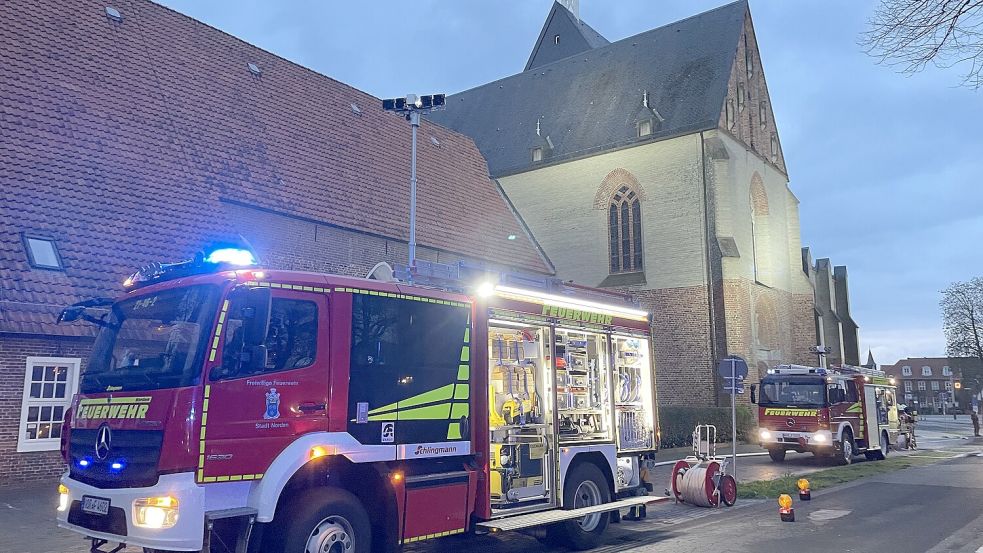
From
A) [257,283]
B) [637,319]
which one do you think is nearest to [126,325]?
[257,283]

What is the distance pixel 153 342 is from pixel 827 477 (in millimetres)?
14522

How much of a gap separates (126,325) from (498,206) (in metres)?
23.3

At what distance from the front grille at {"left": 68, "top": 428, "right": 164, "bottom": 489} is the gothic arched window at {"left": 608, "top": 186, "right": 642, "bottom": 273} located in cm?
2581

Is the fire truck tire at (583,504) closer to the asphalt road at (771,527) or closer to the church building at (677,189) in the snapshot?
the asphalt road at (771,527)

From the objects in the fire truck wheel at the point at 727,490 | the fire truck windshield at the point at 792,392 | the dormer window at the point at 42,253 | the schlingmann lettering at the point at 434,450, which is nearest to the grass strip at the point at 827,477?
the fire truck wheel at the point at 727,490

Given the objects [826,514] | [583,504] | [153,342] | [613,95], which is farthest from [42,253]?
[613,95]

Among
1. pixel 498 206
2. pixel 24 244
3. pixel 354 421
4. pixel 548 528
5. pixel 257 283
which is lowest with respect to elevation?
pixel 548 528

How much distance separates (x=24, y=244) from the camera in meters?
13.6

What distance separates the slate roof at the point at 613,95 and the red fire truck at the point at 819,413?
1138cm

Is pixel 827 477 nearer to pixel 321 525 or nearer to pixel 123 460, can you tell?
pixel 321 525

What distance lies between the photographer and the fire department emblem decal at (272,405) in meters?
5.89

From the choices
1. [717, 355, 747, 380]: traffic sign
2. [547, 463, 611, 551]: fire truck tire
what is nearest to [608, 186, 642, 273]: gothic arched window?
[717, 355, 747, 380]: traffic sign

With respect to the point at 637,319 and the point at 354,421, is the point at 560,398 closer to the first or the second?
the point at 637,319

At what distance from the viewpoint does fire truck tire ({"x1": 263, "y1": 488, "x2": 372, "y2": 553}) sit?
574 centimetres
